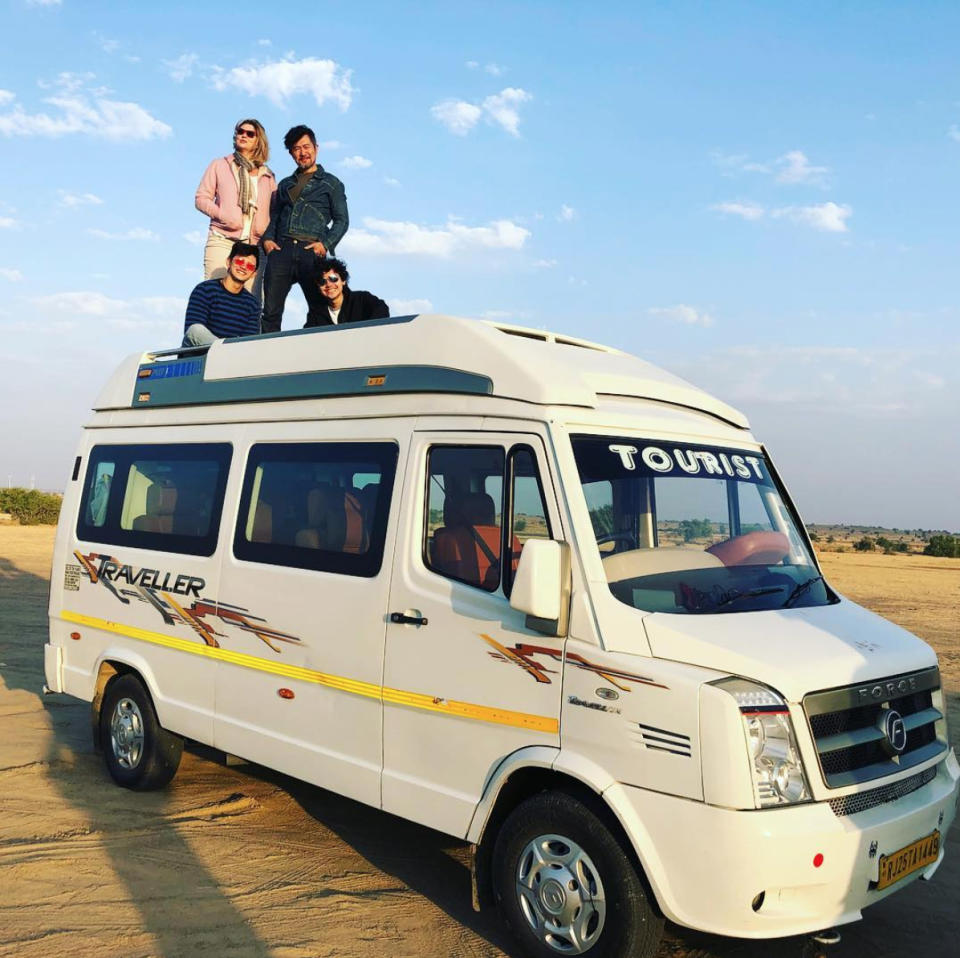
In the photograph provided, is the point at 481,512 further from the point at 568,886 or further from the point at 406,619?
the point at 568,886

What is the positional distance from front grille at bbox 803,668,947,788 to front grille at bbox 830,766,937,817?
0.06m

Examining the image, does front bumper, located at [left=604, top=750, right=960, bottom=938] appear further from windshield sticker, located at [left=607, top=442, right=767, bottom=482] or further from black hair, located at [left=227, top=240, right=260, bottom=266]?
black hair, located at [left=227, top=240, right=260, bottom=266]

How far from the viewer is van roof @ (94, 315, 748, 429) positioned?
4848 millimetres

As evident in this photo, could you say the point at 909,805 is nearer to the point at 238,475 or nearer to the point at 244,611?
the point at 244,611

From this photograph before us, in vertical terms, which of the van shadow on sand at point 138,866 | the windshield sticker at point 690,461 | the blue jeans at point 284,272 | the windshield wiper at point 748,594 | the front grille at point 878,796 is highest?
the blue jeans at point 284,272

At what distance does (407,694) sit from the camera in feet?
16.2

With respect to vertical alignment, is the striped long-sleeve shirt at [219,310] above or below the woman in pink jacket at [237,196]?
below

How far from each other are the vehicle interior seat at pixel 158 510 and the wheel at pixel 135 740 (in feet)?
3.54

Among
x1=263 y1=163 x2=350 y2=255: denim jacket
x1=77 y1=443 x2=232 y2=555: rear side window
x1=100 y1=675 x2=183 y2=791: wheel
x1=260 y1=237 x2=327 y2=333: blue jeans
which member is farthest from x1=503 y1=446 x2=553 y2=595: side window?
x1=263 y1=163 x2=350 y2=255: denim jacket

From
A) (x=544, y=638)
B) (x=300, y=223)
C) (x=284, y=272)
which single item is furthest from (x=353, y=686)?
(x=300, y=223)

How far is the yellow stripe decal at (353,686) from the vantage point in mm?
4469

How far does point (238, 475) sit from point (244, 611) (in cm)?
88

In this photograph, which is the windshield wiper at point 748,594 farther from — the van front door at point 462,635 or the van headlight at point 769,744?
the van front door at point 462,635

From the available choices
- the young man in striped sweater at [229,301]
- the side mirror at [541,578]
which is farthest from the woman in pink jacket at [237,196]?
the side mirror at [541,578]
